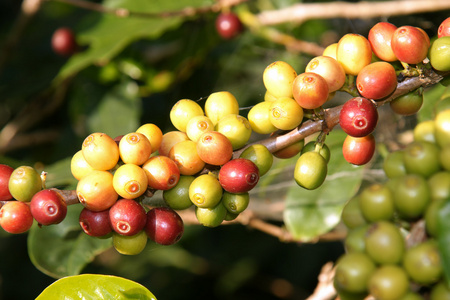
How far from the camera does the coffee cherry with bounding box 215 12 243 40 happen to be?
114 inches

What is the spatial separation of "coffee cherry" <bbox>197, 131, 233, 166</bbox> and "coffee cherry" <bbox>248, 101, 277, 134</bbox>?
13 centimetres

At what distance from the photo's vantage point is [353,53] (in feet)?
3.96

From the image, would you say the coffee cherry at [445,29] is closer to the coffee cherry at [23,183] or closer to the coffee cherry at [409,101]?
the coffee cherry at [409,101]

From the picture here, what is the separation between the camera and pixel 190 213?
83.4 inches

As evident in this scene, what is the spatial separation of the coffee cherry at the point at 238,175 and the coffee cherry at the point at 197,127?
0.41ft

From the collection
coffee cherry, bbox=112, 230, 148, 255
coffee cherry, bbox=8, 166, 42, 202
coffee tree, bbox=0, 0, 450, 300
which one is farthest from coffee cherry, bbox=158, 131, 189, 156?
coffee cherry, bbox=8, 166, 42, 202

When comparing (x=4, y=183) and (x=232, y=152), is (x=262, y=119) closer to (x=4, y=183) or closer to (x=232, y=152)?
(x=232, y=152)

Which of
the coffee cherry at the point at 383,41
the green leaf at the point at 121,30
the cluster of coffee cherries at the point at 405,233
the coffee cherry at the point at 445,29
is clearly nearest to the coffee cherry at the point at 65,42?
the green leaf at the point at 121,30

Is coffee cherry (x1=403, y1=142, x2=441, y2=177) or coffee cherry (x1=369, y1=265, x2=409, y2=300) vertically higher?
coffee cherry (x1=403, y1=142, x2=441, y2=177)

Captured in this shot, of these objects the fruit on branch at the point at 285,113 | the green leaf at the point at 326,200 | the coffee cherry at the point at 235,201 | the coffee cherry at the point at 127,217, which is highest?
the fruit on branch at the point at 285,113

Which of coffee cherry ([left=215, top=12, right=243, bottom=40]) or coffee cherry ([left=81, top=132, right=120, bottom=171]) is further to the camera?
coffee cherry ([left=215, top=12, right=243, bottom=40])

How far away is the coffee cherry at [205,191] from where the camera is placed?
115 centimetres

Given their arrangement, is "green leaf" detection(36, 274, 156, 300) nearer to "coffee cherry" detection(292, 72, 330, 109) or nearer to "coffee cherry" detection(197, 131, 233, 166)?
"coffee cherry" detection(197, 131, 233, 166)

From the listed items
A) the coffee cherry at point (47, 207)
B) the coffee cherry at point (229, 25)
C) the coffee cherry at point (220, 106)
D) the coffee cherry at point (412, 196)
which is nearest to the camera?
the coffee cherry at point (412, 196)
